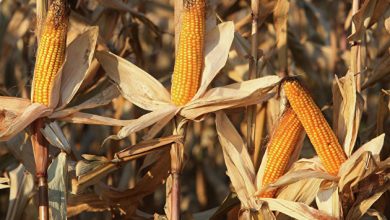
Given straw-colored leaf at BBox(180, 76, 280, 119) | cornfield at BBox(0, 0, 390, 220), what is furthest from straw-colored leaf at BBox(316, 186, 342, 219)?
straw-colored leaf at BBox(180, 76, 280, 119)

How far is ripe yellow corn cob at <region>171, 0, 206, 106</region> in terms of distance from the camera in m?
2.80

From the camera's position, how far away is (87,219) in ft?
14.8

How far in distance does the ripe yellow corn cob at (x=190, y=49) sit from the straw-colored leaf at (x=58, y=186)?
0.47 meters

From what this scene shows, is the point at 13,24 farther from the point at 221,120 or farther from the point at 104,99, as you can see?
the point at 221,120

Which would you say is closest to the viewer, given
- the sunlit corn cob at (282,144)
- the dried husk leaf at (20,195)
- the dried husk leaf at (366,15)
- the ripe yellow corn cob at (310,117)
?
the ripe yellow corn cob at (310,117)

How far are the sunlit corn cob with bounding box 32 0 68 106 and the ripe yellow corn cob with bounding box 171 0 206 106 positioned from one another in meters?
0.40

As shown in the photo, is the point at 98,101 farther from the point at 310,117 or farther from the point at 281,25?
the point at 281,25

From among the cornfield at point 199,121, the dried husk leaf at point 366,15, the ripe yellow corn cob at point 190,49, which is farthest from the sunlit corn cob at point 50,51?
the dried husk leaf at point 366,15

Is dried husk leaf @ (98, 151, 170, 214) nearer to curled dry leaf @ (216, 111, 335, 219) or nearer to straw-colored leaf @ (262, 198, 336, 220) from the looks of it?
curled dry leaf @ (216, 111, 335, 219)

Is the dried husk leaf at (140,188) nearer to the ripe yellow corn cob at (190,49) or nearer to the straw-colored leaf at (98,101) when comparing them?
the straw-colored leaf at (98,101)

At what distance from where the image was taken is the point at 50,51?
275 cm

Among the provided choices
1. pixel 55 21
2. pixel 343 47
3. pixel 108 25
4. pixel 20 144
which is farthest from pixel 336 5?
pixel 55 21

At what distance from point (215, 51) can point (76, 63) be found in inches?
20.0

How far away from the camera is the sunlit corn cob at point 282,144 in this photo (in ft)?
9.08
